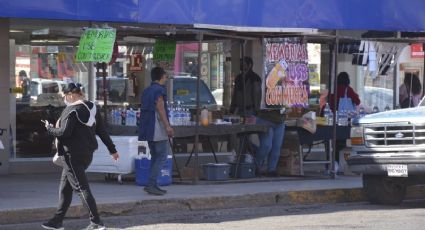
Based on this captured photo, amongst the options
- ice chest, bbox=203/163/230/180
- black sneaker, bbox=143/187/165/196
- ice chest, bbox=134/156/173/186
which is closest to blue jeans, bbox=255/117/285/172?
ice chest, bbox=203/163/230/180

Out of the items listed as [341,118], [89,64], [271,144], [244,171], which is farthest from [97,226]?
[341,118]

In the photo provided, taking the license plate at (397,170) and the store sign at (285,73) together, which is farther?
the store sign at (285,73)

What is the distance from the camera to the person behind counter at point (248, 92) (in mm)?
13695

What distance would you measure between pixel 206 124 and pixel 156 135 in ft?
6.14

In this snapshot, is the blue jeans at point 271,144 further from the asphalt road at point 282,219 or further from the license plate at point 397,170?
the license plate at point 397,170

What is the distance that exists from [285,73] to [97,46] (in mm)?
3288

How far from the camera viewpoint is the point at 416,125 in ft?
36.3

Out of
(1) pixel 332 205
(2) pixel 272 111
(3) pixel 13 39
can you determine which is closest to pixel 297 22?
(2) pixel 272 111

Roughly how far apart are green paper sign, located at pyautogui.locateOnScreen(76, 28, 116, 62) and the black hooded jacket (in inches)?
103

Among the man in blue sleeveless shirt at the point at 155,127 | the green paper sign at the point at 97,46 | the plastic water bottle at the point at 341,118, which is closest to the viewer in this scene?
the man in blue sleeveless shirt at the point at 155,127

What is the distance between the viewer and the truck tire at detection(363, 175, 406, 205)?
1188 cm

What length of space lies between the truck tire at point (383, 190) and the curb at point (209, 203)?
1.88 feet

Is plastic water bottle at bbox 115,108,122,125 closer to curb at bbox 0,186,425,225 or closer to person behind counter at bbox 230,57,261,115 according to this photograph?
person behind counter at bbox 230,57,261,115

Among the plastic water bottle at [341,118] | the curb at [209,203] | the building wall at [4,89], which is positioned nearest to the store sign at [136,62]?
the building wall at [4,89]
